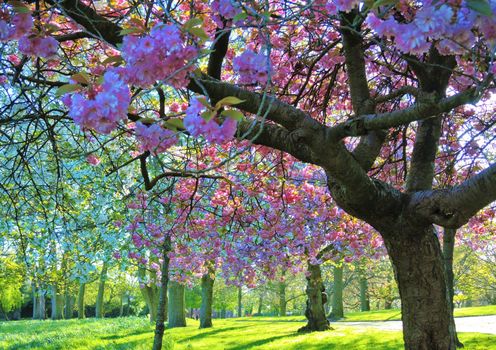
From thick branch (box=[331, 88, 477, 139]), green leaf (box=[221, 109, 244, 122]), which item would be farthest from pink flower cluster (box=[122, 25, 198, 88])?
thick branch (box=[331, 88, 477, 139])

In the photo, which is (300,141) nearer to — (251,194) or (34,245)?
(251,194)

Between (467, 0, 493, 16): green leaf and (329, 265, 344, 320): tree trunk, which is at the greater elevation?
(467, 0, 493, 16): green leaf

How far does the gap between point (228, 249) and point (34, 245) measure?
4.55 m

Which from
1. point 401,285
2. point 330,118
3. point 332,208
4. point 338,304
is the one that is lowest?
point 338,304

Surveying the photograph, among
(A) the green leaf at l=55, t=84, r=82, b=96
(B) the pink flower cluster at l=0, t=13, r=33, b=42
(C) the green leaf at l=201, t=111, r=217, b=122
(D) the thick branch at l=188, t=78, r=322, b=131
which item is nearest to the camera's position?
(C) the green leaf at l=201, t=111, r=217, b=122

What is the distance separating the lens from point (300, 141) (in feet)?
11.8

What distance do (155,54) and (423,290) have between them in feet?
11.1

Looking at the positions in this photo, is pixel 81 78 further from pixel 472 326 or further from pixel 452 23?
pixel 472 326

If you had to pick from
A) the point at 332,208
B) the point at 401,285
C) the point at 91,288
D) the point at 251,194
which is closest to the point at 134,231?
the point at 251,194

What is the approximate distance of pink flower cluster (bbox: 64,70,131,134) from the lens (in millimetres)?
2006

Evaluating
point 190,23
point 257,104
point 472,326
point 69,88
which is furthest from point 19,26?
point 472,326

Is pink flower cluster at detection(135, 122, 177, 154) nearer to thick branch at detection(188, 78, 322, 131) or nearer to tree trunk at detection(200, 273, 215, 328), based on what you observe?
thick branch at detection(188, 78, 322, 131)

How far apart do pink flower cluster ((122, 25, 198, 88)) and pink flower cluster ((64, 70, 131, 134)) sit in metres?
0.19

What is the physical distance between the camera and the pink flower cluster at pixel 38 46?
2680 mm
